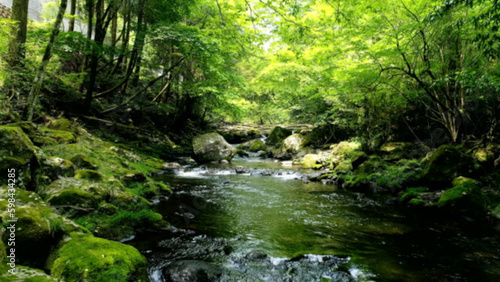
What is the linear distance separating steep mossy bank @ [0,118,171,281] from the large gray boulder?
7276 millimetres

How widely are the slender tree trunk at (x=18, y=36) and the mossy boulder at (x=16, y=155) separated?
21.6 feet

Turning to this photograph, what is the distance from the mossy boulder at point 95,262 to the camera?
281cm

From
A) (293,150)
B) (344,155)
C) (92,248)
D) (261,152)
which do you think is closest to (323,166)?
(344,155)

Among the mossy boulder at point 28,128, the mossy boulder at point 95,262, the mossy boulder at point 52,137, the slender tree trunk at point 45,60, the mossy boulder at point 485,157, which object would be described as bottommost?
the mossy boulder at point 95,262

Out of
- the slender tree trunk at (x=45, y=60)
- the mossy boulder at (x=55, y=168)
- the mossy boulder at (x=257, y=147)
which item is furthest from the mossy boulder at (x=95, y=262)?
the mossy boulder at (x=257, y=147)

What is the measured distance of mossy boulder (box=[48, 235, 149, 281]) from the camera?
2812mm

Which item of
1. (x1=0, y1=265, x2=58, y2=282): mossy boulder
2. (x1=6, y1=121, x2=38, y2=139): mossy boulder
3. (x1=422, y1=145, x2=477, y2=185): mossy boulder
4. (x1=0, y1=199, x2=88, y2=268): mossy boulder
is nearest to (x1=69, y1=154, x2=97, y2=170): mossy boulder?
(x1=6, y1=121, x2=38, y2=139): mossy boulder

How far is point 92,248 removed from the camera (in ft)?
10.5

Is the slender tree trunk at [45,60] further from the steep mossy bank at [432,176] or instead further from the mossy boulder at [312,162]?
the mossy boulder at [312,162]

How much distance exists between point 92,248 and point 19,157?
262cm

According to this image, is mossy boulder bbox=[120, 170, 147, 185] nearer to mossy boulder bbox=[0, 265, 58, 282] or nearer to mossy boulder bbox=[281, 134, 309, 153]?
mossy boulder bbox=[0, 265, 58, 282]

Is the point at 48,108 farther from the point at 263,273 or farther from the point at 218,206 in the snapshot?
the point at 263,273

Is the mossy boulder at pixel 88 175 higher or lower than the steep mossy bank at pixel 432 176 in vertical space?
lower

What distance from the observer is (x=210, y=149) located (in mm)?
16344
